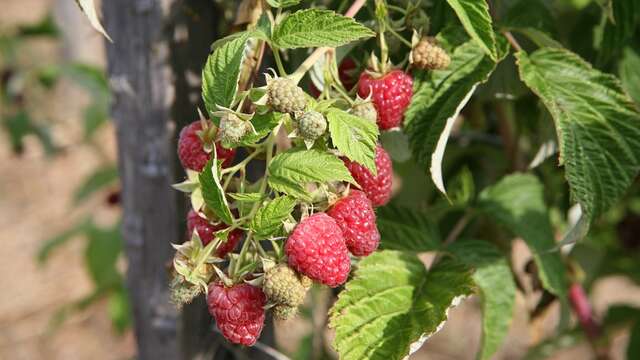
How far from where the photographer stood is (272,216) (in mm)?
780

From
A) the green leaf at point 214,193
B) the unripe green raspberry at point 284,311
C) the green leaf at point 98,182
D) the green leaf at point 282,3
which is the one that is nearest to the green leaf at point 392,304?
the unripe green raspberry at point 284,311

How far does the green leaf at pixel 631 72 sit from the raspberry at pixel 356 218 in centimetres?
52

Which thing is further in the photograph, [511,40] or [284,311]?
[511,40]

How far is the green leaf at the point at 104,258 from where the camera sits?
260 centimetres

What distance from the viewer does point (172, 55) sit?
1.19m

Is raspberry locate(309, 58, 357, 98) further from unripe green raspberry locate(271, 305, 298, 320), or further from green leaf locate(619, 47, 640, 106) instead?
green leaf locate(619, 47, 640, 106)

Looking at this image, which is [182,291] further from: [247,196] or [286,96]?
[286,96]

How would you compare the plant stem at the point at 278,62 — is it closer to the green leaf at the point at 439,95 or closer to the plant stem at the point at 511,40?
the green leaf at the point at 439,95

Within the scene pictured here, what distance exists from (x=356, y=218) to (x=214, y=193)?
140 millimetres

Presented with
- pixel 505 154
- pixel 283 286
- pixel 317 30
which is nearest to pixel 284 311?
pixel 283 286

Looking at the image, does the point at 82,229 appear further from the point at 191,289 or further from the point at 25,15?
the point at 25,15

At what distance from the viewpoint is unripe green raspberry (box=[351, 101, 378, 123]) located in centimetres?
84

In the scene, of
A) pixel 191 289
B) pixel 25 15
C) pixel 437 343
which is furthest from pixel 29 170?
pixel 191 289

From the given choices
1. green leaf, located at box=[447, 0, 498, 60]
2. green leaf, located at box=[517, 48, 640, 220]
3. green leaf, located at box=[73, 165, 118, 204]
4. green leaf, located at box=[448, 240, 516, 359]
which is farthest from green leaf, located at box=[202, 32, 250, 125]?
green leaf, located at box=[73, 165, 118, 204]
